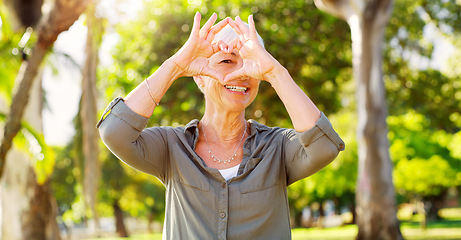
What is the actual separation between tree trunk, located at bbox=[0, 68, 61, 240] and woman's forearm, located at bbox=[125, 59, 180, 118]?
31.9 ft

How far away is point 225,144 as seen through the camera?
2301mm

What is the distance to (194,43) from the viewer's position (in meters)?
2.07

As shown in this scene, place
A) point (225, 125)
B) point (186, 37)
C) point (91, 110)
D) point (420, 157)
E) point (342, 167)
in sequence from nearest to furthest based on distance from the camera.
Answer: point (225, 125) < point (91, 110) < point (186, 37) < point (420, 157) < point (342, 167)

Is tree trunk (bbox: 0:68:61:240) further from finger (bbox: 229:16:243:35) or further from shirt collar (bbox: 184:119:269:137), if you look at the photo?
finger (bbox: 229:16:243:35)

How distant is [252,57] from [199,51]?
238 millimetres

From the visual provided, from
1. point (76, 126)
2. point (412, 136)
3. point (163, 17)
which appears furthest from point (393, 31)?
point (76, 126)

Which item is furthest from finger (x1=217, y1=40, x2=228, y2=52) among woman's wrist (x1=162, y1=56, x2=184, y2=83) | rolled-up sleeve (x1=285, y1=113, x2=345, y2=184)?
rolled-up sleeve (x1=285, y1=113, x2=345, y2=184)

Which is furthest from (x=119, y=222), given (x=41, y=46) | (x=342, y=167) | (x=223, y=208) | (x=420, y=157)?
(x=223, y=208)

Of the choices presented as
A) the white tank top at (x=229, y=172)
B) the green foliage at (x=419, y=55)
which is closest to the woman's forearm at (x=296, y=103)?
the white tank top at (x=229, y=172)

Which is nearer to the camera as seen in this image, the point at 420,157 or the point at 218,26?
the point at 218,26

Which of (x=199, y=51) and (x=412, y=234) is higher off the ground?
(x=199, y=51)

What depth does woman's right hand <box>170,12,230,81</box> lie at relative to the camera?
2055 mm

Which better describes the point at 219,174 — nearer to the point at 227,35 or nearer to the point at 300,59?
the point at 227,35

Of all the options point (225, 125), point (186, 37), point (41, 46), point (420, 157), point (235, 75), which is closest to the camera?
point (235, 75)
